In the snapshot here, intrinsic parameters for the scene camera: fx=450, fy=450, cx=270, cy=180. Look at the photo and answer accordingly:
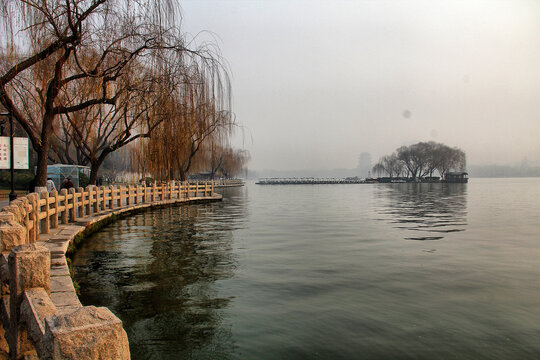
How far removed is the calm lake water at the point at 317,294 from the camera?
5.40 metres

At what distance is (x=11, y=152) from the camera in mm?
16297

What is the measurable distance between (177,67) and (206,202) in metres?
19.3

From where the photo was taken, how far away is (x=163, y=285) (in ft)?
26.3

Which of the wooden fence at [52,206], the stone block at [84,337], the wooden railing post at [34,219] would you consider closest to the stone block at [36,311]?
the stone block at [84,337]

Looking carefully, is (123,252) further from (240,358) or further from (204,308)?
(240,358)

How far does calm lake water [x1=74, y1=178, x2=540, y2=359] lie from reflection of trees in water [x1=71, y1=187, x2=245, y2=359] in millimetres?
28

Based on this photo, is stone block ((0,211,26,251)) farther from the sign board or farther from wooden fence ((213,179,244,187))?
wooden fence ((213,179,244,187))

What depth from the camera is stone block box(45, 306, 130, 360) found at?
6.40 feet

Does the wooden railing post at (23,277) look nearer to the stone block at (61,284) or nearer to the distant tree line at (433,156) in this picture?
the stone block at (61,284)

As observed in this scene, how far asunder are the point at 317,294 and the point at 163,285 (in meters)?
2.74

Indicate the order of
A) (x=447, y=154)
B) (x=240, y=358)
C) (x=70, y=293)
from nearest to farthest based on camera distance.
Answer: (x=240, y=358)
(x=70, y=293)
(x=447, y=154)

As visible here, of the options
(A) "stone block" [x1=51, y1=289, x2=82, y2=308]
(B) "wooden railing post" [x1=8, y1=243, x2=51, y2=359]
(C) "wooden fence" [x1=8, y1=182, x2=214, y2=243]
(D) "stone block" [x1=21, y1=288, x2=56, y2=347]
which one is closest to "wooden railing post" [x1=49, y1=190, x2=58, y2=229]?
(C) "wooden fence" [x1=8, y1=182, x2=214, y2=243]

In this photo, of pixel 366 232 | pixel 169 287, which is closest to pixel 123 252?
pixel 169 287

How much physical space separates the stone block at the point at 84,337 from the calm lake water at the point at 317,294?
3204mm
